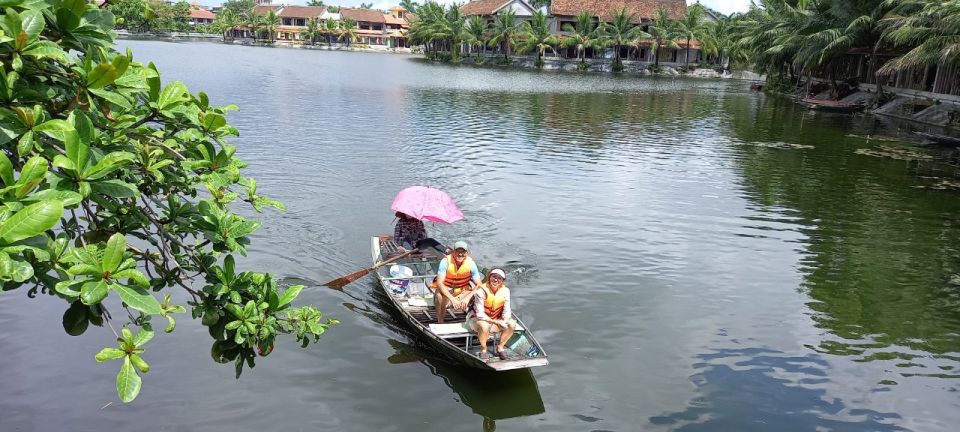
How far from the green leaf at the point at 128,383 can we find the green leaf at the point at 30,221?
907 mm

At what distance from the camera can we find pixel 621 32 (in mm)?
81938

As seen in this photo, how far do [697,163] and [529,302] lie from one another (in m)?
16.1

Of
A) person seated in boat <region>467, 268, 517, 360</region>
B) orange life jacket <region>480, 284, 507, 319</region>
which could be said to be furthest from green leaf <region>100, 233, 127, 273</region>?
orange life jacket <region>480, 284, 507, 319</region>

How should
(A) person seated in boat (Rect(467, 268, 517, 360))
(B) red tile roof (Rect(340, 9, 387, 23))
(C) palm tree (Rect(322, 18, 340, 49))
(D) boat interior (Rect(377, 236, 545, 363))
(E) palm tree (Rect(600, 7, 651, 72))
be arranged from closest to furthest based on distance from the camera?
(A) person seated in boat (Rect(467, 268, 517, 360)), (D) boat interior (Rect(377, 236, 545, 363)), (E) palm tree (Rect(600, 7, 651, 72)), (C) palm tree (Rect(322, 18, 340, 49)), (B) red tile roof (Rect(340, 9, 387, 23))

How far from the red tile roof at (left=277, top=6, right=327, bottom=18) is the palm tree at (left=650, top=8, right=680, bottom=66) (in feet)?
239

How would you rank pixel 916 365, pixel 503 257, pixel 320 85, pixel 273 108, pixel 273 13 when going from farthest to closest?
pixel 273 13, pixel 320 85, pixel 273 108, pixel 503 257, pixel 916 365

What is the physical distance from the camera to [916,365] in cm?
1058

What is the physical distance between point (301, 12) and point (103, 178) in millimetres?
137198

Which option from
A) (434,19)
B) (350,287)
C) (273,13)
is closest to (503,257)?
(350,287)

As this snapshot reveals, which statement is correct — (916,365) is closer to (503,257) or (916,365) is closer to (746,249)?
(746,249)

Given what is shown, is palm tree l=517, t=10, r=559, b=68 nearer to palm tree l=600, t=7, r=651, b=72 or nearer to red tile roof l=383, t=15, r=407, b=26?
palm tree l=600, t=7, r=651, b=72

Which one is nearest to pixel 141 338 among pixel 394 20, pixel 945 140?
pixel 945 140

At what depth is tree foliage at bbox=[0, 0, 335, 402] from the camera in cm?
347

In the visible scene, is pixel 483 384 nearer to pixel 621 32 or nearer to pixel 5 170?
pixel 5 170
